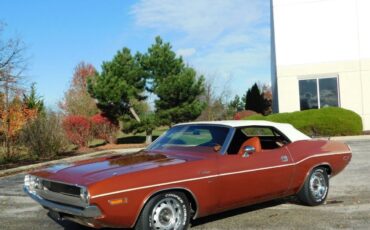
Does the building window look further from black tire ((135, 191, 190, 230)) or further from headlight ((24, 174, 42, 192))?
headlight ((24, 174, 42, 192))

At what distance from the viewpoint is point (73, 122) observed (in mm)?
24609

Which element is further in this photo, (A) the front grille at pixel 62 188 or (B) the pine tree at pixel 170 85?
(B) the pine tree at pixel 170 85

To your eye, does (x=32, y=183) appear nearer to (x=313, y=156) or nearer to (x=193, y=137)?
(x=193, y=137)

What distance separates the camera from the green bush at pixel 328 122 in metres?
22.3

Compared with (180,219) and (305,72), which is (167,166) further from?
(305,72)

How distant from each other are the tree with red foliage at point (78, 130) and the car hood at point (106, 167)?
1820 cm

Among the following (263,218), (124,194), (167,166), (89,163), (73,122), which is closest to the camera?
(124,194)

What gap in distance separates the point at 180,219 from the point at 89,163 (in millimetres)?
1450

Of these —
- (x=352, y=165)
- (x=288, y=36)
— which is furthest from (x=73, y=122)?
(x=352, y=165)

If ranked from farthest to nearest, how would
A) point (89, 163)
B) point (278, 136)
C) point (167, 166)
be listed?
1. point (278, 136)
2. point (89, 163)
3. point (167, 166)

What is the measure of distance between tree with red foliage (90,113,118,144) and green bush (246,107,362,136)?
31.3 feet

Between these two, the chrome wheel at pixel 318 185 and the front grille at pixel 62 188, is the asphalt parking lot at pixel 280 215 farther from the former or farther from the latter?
the front grille at pixel 62 188

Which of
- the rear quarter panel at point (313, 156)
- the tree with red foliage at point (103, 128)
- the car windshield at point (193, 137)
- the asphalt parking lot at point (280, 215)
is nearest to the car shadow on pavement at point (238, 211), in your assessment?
the asphalt parking lot at point (280, 215)

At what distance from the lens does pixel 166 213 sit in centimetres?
578
